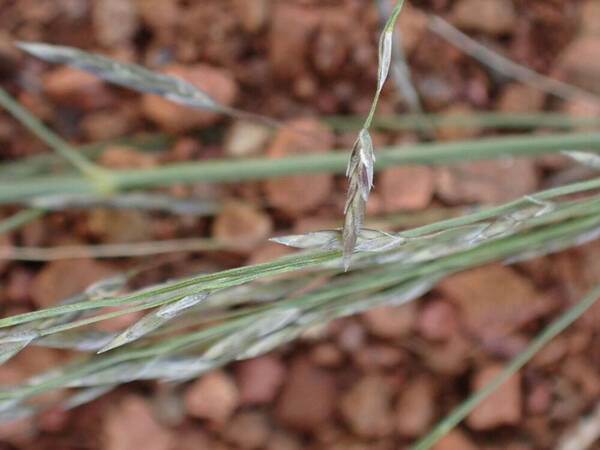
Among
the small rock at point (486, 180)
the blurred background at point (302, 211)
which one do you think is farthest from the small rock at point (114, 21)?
the small rock at point (486, 180)

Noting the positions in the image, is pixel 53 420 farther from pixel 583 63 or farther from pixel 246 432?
pixel 583 63

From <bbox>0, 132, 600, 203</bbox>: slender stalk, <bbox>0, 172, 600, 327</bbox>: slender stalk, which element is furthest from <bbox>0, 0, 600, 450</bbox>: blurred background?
<bbox>0, 172, 600, 327</bbox>: slender stalk

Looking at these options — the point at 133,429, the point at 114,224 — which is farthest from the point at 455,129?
the point at 133,429

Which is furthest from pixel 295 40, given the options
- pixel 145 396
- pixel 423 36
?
pixel 145 396

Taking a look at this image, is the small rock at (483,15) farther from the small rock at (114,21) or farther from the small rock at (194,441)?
the small rock at (194,441)

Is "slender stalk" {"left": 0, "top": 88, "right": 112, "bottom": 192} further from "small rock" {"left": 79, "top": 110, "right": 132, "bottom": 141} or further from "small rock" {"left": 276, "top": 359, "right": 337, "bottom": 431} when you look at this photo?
"small rock" {"left": 276, "top": 359, "right": 337, "bottom": 431}

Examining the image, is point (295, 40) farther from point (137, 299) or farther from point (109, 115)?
point (137, 299)
